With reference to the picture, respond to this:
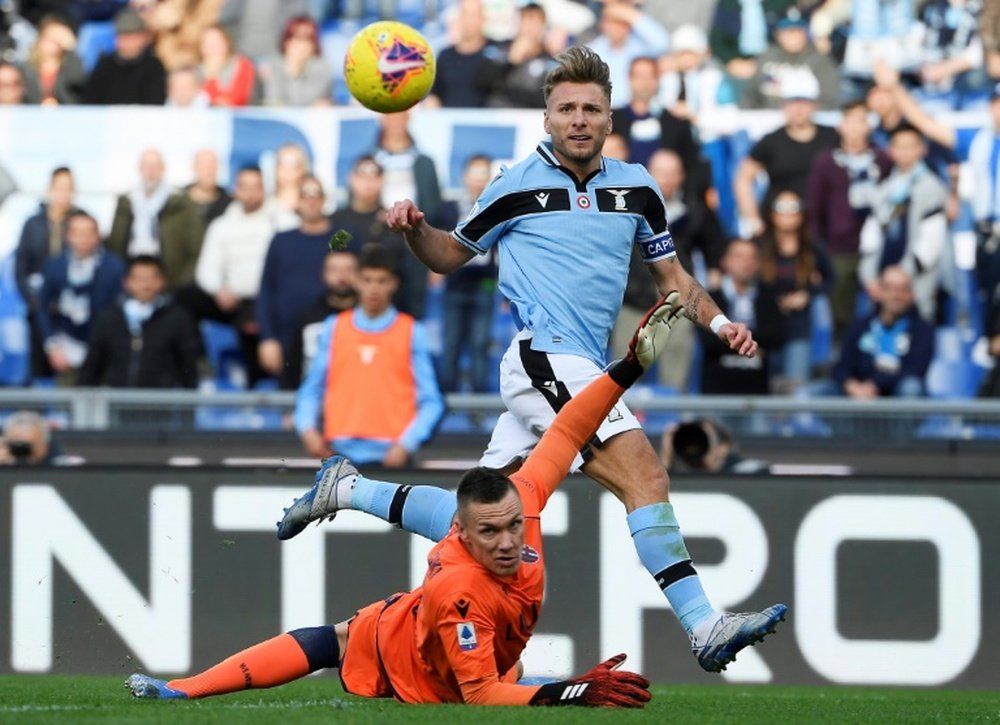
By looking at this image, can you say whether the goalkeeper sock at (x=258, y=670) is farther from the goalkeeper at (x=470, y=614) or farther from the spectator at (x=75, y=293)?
the spectator at (x=75, y=293)

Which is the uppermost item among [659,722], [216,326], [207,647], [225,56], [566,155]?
[225,56]

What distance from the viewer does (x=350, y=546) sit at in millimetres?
9680

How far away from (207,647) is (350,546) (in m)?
0.90

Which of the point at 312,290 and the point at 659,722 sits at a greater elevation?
the point at 312,290

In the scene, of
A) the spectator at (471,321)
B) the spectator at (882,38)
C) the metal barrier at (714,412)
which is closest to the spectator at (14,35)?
the metal barrier at (714,412)

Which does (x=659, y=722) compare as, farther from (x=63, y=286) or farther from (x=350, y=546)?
(x=63, y=286)

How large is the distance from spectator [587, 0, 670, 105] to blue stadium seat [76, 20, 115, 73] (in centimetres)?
361

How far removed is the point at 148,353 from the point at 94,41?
3397mm

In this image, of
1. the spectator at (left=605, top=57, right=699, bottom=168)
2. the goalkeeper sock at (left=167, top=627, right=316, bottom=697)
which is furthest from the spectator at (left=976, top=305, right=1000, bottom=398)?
the goalkeeper sock at (left=167, top=627, right=316, bottom=697)

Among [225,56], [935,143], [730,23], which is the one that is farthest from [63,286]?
[935,143]

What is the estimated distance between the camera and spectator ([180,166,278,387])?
12203 mm

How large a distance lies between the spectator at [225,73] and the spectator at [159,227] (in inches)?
38.6

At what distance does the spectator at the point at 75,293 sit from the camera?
39.6 ft

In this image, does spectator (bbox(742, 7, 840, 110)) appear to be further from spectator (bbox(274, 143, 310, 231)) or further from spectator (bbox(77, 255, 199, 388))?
spectator (bbox(77, 255, 199, 388))
